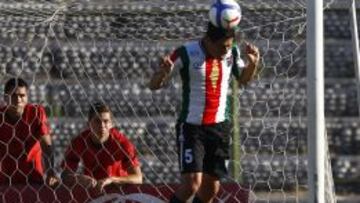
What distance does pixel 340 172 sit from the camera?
24.1 feet

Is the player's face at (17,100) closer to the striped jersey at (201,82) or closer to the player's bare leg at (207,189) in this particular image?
the striped jersey at (201,82)

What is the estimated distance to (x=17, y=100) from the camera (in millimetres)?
5562

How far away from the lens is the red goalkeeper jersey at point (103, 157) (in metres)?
5.57

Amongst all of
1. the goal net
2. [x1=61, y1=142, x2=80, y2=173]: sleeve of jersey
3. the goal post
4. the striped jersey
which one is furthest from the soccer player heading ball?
[x1=61, y1=142, x2=80, y2=173]: sleeve of jersey

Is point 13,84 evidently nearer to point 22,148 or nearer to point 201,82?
point 22,148

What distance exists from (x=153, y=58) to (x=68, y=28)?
4.22 ft

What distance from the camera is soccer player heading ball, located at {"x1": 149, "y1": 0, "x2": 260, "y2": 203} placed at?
466 cm

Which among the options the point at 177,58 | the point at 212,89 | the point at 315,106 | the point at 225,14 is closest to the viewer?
the point at 315,106

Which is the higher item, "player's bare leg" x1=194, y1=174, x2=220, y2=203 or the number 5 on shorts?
the number 5 on shorts

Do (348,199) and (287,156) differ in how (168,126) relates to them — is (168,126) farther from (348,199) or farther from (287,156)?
→ (348,199)

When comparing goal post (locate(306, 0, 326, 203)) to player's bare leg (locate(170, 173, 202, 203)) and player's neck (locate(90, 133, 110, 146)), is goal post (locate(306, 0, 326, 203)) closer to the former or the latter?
player's bare leg (locate(170, 173, 202, 203))

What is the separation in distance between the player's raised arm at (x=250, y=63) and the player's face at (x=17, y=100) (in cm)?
133

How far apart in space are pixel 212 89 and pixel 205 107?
96mm

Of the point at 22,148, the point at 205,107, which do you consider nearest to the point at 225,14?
the point at 205,107
